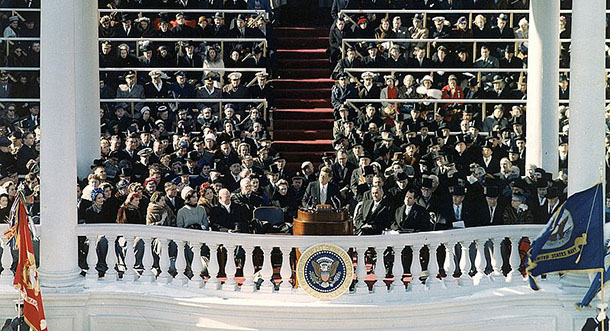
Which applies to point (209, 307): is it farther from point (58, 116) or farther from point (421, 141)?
point (421, 141)

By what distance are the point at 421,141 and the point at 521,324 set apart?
9.03 meters

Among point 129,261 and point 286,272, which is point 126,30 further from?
point 286,272

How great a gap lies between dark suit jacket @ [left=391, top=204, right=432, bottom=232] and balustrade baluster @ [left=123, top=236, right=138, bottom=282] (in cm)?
402

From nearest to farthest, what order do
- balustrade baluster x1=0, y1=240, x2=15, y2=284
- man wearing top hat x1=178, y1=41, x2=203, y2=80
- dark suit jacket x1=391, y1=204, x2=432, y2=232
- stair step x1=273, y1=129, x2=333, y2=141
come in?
balustrade baluster x1=0, y1=240, x2=15, y2=284 < dark suit jacket x1=391, y1=204, x2=432, y2=232 < stair step x1=273, y1=129, x2=333, y2=141 < man wearing top hat x1=178, y1=41, x2=203, y2=80

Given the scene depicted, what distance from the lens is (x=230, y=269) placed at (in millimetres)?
14898

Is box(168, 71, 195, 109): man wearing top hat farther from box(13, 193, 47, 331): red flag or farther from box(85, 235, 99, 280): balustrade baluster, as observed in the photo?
box(13, 193, 47, 331): red flag

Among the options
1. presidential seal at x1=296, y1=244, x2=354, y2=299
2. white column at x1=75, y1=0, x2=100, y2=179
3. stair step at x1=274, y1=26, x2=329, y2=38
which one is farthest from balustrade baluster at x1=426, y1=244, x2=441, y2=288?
stair step at x1=274, y1=26, x2=329, y2=38

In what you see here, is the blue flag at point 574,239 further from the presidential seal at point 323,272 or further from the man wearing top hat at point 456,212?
the man wearing top hat at point 456,212

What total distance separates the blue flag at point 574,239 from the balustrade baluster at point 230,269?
3.63 metres

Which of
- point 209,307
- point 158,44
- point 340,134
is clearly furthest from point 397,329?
point 158,44

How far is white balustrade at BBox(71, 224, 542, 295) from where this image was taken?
1474 cm

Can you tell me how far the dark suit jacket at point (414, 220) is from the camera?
17250 mm

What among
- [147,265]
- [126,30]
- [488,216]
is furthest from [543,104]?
[126,30]

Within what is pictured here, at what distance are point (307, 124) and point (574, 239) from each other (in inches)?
475
